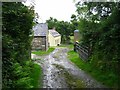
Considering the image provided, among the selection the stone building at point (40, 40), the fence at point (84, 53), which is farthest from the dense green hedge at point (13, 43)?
the stone building at point (40, 40)

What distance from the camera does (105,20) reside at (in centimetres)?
974

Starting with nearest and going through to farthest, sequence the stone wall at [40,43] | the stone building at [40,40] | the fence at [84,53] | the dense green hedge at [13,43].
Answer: the dense green hedge at [13,43]
the fence at [84,53]
the stone wall at [40,43]
the stone building at [40,40]

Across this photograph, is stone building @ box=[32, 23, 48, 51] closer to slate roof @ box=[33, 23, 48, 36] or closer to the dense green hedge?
slate roof @ box=[33, 23, 48, 36]

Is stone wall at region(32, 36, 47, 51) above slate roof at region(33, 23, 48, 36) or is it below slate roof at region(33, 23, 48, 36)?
below

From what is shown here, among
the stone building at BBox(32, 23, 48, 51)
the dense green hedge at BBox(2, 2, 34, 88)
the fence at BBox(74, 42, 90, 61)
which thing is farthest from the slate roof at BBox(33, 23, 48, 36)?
the dense green hedge at BBox(2, 2, 34, 88)

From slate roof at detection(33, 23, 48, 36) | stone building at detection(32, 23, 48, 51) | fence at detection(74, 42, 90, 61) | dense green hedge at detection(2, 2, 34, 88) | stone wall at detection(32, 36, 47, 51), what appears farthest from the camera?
slate roof at detection(33, 23, 48, 36)

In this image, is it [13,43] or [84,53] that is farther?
[84,53]

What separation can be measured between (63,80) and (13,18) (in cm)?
348

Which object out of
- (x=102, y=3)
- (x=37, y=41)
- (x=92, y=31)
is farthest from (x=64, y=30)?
(x=102, y=3)

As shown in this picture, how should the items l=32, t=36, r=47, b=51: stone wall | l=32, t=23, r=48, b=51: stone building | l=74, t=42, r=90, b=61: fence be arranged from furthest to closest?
l=32, t=23, r=48, b=51: stone building
l=32, t=36, r=47, b=51: stone wall
l=74, t=42, r=90, b=61: fence

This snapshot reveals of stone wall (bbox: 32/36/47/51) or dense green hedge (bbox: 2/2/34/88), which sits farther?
stone wall (bbox: 32/36/47/51)

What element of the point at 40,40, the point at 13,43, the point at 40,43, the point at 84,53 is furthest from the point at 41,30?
the point at 13,43

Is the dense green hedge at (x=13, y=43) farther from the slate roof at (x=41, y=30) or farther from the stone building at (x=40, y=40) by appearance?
the slate roof at (x=41, y=30)

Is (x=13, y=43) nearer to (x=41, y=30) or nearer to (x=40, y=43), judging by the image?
(x=40, y=43)
